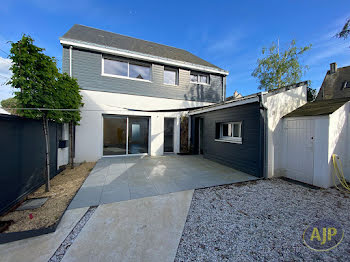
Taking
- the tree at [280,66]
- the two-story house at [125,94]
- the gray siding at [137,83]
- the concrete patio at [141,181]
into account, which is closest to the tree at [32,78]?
the concrete patio at [141,181]

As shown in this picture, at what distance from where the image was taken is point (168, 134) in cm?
831

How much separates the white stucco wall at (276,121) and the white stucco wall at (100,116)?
500cm

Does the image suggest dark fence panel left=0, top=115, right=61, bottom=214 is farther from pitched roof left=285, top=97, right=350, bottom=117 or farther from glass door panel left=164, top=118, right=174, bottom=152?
pitched roof left=285, top=97, right=350, bottom=117

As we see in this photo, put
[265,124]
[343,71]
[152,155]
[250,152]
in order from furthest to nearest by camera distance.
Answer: [343,71]
[152,155]
[250,152]
[265,124]

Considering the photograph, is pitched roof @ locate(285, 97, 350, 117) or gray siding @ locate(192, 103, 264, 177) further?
gray siding @ locate(192, 103, 264, 177)

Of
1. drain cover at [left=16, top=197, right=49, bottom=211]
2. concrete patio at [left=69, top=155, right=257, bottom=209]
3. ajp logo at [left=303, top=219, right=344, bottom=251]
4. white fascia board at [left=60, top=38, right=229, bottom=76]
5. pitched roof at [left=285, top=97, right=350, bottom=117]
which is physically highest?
white fascia board at [left=60, top=38, right=229, bottom=76]

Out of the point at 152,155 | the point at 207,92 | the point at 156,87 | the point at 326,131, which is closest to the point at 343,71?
the point at 207,92

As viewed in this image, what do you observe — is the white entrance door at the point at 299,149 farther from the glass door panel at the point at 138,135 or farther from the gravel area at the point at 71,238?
the glass door panel at the point at 138,135

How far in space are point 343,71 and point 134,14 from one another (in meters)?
24.5

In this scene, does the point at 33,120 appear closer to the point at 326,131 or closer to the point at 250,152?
the point at 250,152

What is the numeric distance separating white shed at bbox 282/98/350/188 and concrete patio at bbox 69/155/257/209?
1.40m

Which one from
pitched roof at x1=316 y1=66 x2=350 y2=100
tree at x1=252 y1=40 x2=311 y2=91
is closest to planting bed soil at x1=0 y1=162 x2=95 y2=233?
tree at x1=252 y1=40 x2=311 y2=91

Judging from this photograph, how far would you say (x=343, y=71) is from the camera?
658 inches

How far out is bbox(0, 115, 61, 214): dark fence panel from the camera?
248 centimetres
